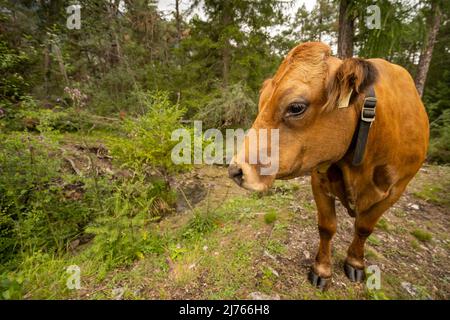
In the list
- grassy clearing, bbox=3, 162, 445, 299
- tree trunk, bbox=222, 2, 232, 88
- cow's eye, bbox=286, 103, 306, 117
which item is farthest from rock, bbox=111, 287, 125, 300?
tree trunk, bbox=222, 2, 232, 88

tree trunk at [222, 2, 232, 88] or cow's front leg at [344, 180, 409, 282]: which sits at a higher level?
tree trunk at [222, 2, 232, 88]

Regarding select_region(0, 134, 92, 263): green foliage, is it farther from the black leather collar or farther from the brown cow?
the black leather collar

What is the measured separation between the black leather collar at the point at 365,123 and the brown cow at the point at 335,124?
20 millimetres

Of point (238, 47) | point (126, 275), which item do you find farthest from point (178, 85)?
point (126, 275)

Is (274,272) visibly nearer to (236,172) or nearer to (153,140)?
(236,172)

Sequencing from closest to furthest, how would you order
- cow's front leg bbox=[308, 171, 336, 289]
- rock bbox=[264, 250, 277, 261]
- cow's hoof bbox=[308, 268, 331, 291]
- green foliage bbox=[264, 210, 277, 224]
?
1. cow's front leg bbox=[308, 171, 336, 289]
2. cow's hoof bbox=[308, 268, 331, 291]
3. rock bbox=[264, 250, 277, 261]
4. green foliage bbox=[264, 210, 277, 224]

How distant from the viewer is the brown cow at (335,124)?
139 cm

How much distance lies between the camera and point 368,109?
1434 mm

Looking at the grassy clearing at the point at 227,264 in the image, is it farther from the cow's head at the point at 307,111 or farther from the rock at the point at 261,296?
the cow's head at the point at 307,111

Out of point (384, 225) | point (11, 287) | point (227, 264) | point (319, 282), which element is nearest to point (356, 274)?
point (319, 282)

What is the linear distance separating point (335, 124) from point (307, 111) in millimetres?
224

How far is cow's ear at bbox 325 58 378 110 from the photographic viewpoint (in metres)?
1.34

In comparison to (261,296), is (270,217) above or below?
above

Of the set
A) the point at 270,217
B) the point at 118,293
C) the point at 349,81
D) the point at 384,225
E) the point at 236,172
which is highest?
the point at 349,81
